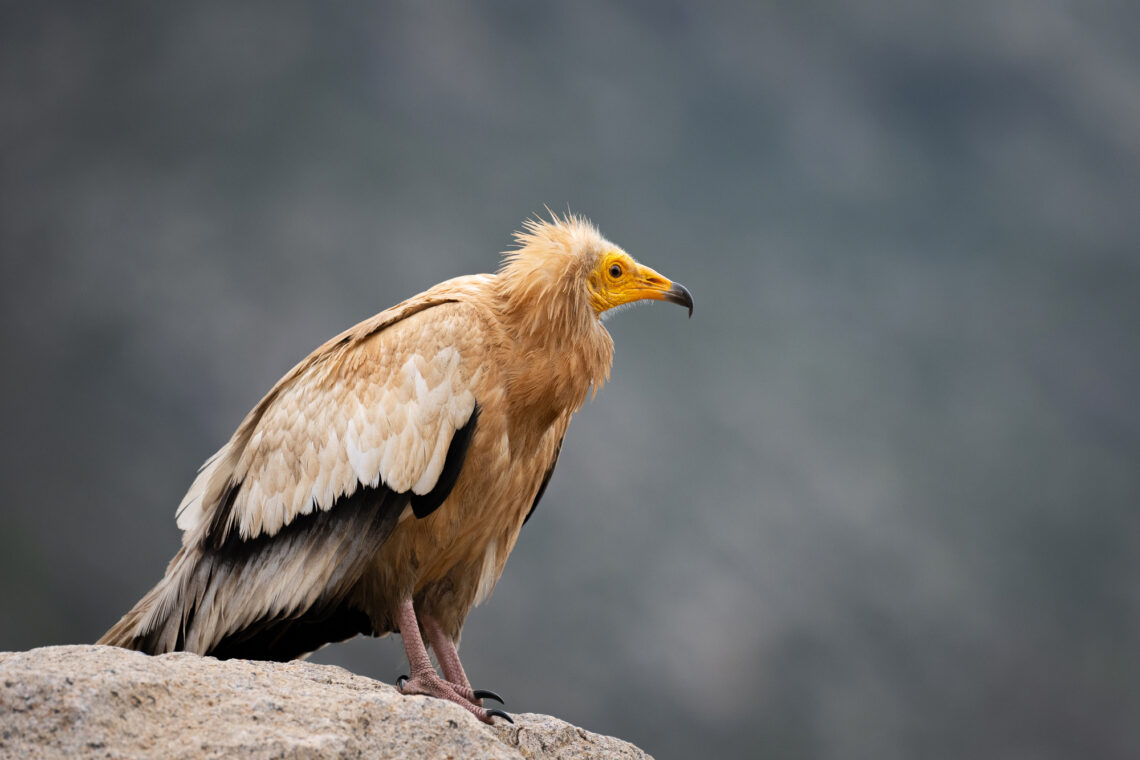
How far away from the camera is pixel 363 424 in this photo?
3.92 m

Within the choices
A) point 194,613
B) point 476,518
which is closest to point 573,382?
point 476,518

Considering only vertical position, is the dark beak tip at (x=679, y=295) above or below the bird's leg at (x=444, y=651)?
above

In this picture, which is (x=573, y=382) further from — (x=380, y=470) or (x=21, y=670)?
(x=21, y=670)

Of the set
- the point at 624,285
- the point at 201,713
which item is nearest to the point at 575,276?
the point at 624,285

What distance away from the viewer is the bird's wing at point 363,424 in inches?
150

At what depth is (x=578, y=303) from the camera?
4.08 meters

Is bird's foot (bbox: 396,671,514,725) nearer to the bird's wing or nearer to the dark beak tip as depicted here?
the bird's wing

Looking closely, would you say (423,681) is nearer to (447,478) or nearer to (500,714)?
(500,714)

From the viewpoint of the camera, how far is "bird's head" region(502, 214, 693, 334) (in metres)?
4.04

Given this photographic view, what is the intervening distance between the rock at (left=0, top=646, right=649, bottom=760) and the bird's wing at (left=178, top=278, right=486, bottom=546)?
806mm

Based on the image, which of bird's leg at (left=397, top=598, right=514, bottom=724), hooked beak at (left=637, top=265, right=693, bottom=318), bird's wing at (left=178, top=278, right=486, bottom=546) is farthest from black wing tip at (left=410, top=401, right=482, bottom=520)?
hooked beak at (left=637, top=265, right=693, bottom=318)

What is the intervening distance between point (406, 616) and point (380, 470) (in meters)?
0.58

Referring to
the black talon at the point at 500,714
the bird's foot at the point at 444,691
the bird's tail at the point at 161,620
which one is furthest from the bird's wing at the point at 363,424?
the black talon at the point at 500,714

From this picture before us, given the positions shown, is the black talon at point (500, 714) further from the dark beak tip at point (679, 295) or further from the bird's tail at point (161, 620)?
the dark beak tip at point (679, 295)
